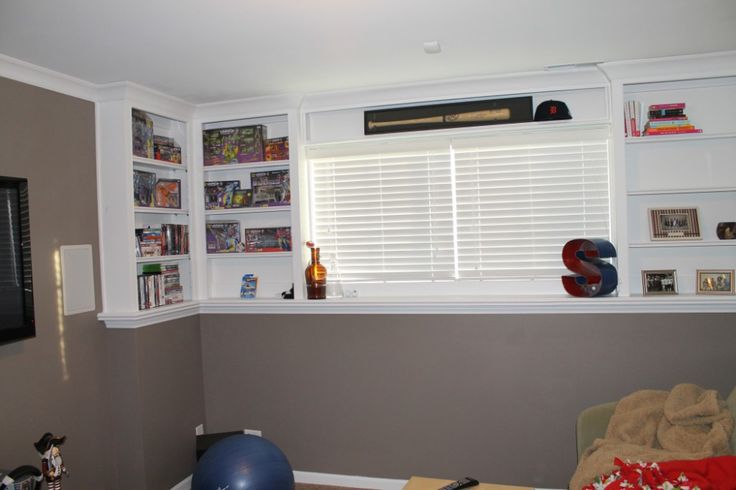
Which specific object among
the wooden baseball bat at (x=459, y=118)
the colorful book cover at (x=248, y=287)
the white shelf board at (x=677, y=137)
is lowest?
the colorful book cover at (x=248, y=287)

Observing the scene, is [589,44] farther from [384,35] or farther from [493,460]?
[493,460]

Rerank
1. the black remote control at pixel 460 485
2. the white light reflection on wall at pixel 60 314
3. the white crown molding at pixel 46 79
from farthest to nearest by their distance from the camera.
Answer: the white light reflection on wall at pixel 60 314, the white crown molding at pixel 46 79, the black remote control at pixel 460 485

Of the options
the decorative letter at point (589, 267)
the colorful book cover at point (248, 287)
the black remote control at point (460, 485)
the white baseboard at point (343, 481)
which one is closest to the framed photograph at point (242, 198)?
the colorful book cover at point (248, 287)

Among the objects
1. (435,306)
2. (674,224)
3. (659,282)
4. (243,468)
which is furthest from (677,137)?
(243,468)

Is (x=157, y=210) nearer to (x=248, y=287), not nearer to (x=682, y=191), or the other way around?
(x=248, y=287)

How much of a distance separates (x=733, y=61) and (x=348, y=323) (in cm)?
270

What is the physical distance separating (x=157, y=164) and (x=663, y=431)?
321cm

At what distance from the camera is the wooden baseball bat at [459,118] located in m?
3.74

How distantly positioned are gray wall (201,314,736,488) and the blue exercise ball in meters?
0.77

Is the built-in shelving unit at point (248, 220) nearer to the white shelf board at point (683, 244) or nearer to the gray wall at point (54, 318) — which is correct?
the gray wall at point (54, 318)

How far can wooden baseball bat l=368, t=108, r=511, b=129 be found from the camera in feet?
12.3

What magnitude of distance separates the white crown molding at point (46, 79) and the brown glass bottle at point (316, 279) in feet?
5.39

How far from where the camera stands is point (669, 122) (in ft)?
11.4

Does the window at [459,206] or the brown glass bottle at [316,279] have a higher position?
the window at [459,206]
